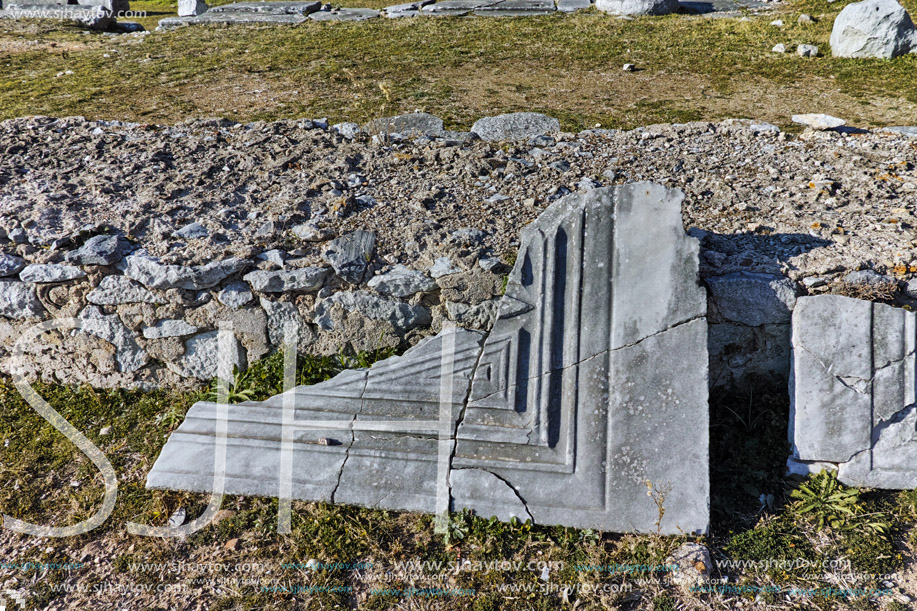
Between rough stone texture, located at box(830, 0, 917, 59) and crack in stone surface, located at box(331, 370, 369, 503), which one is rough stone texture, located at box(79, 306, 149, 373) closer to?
crack in stone surface, located at box(331, 370, 369, 503)

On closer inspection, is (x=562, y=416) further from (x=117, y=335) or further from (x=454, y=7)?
(x=454, y=7)

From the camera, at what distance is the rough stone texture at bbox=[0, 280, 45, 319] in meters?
3.18

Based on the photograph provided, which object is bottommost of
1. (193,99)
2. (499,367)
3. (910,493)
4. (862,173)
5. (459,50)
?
(910,493)

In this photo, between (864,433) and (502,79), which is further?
(502,79)

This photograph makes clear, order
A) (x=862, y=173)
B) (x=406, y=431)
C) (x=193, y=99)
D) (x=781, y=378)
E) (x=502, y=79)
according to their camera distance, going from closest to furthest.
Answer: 1. (x=406, y=431)
2. (x=781, y=378)
3. (x=862, y=173)
4. (x=193, y=99)
5. (x=502, y=79)

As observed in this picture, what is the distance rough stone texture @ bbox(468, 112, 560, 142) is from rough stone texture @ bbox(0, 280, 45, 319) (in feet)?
9.55

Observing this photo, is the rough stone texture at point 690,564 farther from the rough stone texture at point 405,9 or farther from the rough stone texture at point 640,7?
the rough stone texture at point 405,9

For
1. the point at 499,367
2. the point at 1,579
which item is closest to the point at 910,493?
the point at 499,367

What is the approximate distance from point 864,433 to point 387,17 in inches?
324

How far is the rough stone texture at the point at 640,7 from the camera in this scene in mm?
8172

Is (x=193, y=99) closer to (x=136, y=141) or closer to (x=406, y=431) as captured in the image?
(x=136, y=141)

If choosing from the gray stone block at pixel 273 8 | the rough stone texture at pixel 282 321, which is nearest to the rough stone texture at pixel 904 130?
the rough stone texture at pixel 282 321

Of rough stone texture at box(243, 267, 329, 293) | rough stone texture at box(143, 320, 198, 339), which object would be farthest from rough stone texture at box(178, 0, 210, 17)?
rough stone texture at box(243, 267, 329, 293)

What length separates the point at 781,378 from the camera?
2.94 m
